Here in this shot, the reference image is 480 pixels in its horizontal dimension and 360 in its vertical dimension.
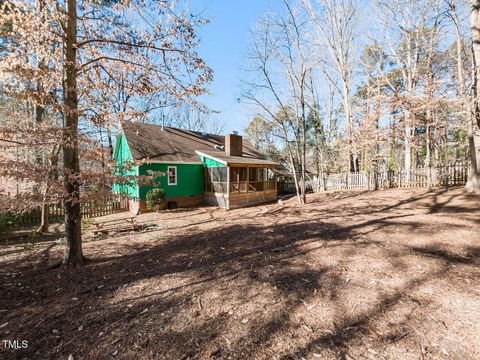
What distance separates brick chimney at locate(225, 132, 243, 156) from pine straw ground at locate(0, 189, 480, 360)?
38.0 feet

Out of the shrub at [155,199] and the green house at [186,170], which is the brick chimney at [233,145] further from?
the shrub at [155,199]

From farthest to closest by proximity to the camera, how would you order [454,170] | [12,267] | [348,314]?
[454,170], [12,267], [348,314]

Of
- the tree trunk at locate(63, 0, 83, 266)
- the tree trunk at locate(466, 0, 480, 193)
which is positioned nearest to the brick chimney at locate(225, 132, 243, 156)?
the tree trunk at locate(63, 0, 83, 266)

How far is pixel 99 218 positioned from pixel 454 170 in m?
20.2

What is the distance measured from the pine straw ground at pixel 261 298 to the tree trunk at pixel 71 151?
0.58 meters

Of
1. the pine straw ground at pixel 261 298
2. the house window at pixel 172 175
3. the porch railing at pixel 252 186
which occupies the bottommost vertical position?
the pine straw ground at pixel 261 298

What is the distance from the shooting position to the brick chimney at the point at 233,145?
1703 centimetres

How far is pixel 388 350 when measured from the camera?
7.29 ft

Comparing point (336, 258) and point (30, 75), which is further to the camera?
point (336, 258)

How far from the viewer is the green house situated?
530 inches

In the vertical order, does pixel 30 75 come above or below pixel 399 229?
above

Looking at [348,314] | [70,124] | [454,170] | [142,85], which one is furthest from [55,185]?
[454,170]

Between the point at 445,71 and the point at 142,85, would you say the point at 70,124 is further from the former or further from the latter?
the point at 445,71

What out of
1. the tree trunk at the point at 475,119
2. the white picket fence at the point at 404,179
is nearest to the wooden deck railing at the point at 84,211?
the tree trunk at the point at 475,119
